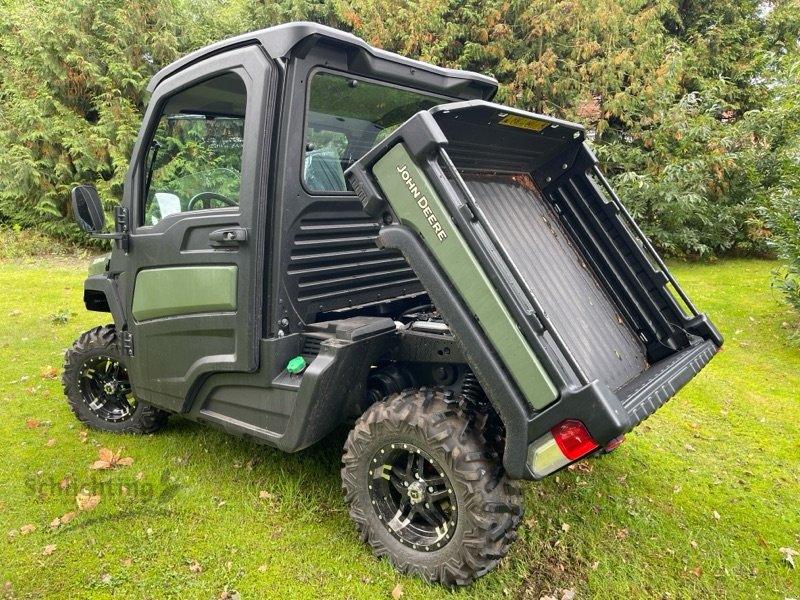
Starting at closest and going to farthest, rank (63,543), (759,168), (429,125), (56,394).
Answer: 1. (429,125)
2. (63,543)
3. (56,394)
4. (759,168)

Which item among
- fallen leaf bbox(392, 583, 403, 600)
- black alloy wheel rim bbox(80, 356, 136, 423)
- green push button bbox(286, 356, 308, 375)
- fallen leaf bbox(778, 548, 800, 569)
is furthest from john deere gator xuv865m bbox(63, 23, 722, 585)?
fallen leaf bbox(778, 548, 800, 569)

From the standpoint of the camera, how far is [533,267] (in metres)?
2.62

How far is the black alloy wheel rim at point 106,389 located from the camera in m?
3.79

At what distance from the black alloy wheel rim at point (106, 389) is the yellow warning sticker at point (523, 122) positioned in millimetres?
2993

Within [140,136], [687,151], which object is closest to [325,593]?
[140,136]

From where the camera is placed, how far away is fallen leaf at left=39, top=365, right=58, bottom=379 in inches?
191

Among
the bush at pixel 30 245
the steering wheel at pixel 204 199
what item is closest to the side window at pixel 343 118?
the steering wheel at pixel 204 199

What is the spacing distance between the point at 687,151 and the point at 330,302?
936cm

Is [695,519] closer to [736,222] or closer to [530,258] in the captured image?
[530,258]

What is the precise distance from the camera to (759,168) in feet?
31.5

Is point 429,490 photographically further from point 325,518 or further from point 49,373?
point 49,373

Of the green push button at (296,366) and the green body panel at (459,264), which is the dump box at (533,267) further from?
the green push button at (296,366)

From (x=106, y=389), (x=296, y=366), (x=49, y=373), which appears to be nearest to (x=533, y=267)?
(x=296, y=366)

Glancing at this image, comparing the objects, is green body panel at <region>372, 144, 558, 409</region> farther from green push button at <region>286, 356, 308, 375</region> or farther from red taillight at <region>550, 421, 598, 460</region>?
green push button at <region>286, 356, 308, 375</region>
